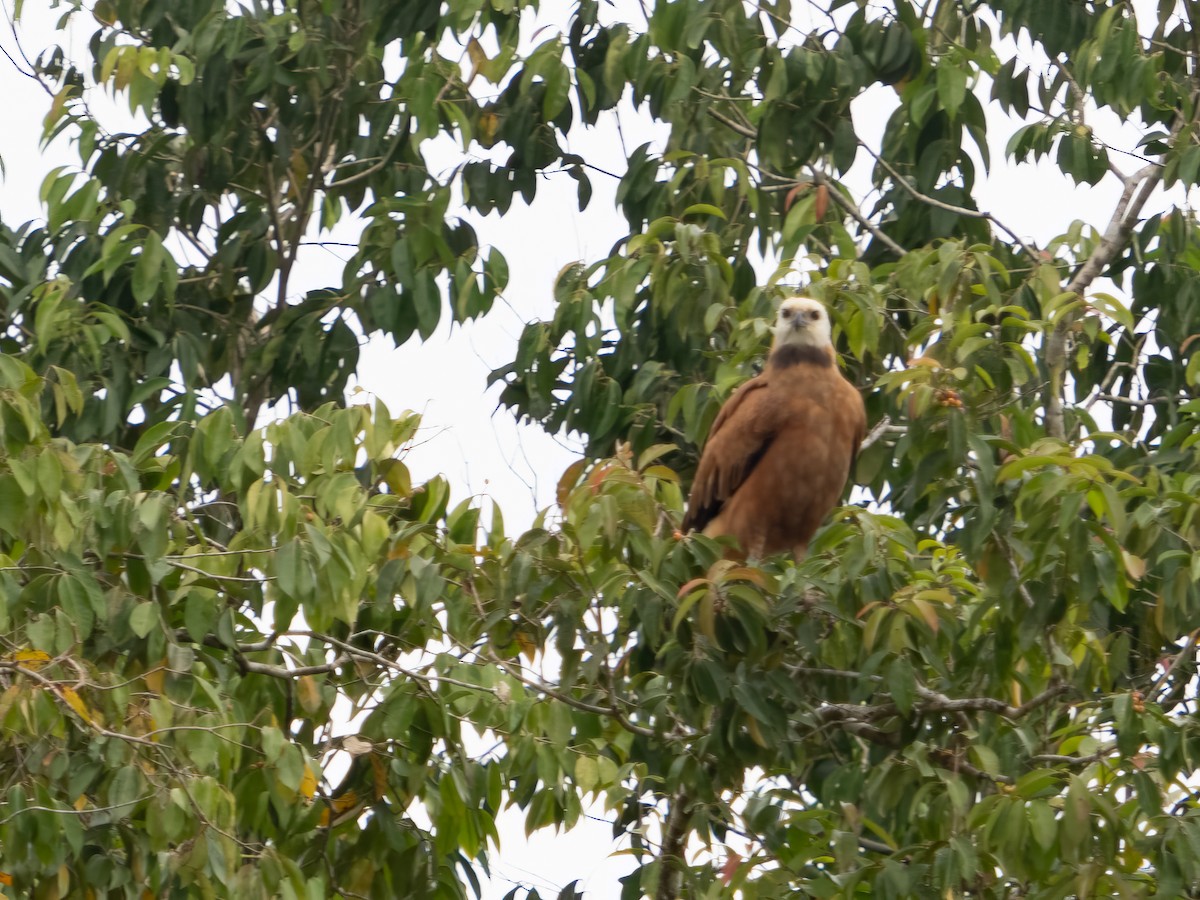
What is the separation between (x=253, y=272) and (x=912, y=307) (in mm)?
2902

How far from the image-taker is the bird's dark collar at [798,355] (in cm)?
567

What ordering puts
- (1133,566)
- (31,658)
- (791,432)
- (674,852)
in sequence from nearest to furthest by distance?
1. (1133,566)
2. (31,658)
3. (674,852)
4. (791,432)

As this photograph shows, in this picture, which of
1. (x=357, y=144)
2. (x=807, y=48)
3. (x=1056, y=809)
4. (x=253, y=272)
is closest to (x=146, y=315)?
(x=253, y=272)

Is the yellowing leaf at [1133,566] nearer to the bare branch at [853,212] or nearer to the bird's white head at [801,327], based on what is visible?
the bird's white head at [801,327]

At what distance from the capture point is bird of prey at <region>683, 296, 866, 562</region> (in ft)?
18.4

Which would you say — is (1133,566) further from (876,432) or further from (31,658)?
(31,658)

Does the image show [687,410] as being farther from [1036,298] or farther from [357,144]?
→ [357,144]

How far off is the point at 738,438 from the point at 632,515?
5.32 feet

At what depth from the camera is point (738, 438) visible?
223 inches

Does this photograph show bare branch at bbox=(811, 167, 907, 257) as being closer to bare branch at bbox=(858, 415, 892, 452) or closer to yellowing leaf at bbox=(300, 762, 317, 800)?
bare branch at bbox=(858, 415, 892, 452)

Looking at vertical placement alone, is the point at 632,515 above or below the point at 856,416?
below

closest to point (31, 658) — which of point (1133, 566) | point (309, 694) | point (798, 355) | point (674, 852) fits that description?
point (309, 694)

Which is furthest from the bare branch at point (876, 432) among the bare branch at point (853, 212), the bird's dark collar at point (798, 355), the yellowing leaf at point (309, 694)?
the yellowing leaf at point (309, 694)

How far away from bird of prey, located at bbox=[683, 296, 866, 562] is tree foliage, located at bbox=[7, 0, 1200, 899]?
0.16 metres
